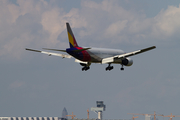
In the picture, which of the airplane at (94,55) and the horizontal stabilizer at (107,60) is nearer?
the airplane at (94,55)

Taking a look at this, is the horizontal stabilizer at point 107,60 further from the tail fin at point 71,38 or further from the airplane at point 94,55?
the tail fin at point 71,38

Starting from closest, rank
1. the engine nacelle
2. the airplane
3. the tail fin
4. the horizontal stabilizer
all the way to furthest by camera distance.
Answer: the airplane → the tail fin → the horizontal stabilizer → the engine nacelle

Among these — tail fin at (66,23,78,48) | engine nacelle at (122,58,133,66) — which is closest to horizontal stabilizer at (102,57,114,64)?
engine nacelle at (122,58,133,66)

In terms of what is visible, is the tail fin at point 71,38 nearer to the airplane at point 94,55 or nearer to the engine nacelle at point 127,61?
the airplane at point 94,55

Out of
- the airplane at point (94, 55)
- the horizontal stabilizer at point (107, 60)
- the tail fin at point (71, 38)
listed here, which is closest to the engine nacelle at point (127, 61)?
the airplane at point (94, 55)

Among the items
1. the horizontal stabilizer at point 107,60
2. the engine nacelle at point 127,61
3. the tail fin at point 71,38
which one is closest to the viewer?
the tail fin at point 71,38

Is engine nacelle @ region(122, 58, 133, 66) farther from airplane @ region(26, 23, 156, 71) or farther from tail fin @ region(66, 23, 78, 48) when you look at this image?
tail fin @ region(66, 23, 78, 48)

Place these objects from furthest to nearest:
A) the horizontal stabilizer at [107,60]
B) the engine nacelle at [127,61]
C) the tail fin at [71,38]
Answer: the engine nacelle at [127,61], the horizontal stabilizer at [107,60], the tail fin at [71,38]

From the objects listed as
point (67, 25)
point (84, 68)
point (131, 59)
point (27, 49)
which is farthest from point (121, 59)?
point (27, 49)

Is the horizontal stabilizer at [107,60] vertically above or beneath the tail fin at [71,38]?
beneath

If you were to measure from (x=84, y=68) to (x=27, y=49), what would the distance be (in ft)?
49.1

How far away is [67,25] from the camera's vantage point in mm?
90312

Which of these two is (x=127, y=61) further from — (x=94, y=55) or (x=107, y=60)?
(x=94, y=55)

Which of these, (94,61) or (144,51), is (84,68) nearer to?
(94,61)
